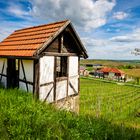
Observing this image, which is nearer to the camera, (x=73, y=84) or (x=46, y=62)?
(x=46, y=62)

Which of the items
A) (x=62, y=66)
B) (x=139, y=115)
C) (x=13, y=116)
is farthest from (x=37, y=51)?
(x=139, y=115)

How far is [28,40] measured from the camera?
1350 cm

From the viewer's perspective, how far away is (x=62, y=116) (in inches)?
340

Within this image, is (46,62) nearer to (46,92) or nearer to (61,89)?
(46,92)

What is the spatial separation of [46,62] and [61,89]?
2141 mm

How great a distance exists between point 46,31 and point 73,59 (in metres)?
2.59

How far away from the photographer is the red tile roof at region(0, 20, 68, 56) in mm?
11980

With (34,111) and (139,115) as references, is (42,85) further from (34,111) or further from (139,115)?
(139,115)

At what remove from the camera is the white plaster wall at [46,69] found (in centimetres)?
1191

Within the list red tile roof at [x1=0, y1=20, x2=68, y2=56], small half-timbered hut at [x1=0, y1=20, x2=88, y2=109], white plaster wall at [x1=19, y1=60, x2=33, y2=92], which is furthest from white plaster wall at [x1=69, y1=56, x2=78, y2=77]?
white plaster wall at [x1=19, y1=60, x2=33, y2=92]

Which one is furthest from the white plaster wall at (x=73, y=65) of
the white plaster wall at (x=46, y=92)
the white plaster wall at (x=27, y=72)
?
Answer: the white plaster wall at (x=27, y=72)

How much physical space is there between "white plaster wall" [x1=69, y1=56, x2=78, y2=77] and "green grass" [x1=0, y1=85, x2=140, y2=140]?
5.33 m

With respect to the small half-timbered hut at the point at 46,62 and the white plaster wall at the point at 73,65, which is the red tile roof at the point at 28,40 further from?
the white plaster wall at the point at 73,65

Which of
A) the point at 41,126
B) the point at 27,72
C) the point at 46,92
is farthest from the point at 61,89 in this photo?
the point at 41,126
